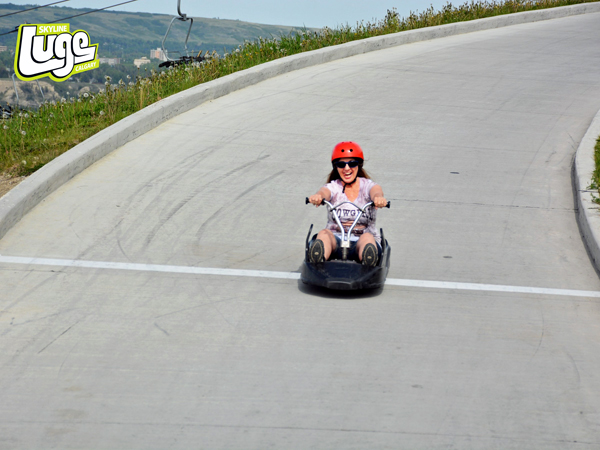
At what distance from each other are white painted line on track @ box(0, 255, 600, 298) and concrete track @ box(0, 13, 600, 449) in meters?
0.11

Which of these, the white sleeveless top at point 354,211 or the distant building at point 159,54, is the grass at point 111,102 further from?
the white sleeveless top at point 354,211

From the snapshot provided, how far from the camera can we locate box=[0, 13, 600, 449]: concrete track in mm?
4059

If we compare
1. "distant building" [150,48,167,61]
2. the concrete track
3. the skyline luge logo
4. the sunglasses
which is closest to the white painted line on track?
the concrete track

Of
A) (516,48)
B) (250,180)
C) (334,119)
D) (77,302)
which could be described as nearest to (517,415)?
(77,302)

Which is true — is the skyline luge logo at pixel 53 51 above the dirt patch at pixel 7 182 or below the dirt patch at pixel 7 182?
above

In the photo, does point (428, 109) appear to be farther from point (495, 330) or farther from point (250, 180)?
point (495, 330)

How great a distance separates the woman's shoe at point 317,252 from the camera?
5.82 meters

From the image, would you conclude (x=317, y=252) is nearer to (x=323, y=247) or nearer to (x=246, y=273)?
(x=323, y=247)

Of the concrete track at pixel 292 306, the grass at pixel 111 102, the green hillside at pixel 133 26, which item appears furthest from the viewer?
the green hillside at pixel 133 26

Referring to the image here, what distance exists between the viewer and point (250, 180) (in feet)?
29.1

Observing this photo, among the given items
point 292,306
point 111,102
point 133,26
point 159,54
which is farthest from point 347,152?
point 133,26

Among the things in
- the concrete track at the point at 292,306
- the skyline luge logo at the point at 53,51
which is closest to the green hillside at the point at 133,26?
the skyline luge logo at the point at 53,51

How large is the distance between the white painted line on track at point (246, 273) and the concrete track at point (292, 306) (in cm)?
11

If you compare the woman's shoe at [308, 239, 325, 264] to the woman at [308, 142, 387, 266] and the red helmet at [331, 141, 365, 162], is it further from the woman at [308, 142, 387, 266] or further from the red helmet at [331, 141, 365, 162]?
the red helmet at [331, 141, 365, 162]
